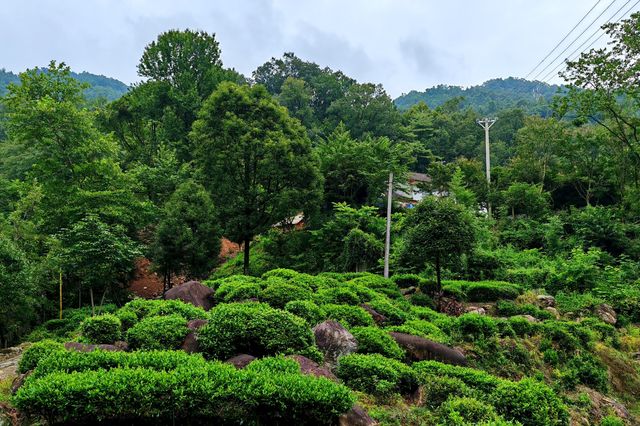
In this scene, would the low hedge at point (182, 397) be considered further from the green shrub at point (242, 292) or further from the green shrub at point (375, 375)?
the green shrub at point (242, 292)

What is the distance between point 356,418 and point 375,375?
1472mm

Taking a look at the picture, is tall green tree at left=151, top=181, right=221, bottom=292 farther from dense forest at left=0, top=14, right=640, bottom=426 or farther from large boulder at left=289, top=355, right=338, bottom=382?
large boulder at left=289, top=355, right=338, bottom=382

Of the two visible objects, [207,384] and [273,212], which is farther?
[273,212]

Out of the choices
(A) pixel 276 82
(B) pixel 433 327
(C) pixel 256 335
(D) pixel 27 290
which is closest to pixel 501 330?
(B) pixel 433 327

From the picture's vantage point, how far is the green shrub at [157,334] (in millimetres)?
7848

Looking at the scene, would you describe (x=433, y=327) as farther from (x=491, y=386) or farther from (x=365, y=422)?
(x=365, y=422)

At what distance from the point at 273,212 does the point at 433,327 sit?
11.4 m

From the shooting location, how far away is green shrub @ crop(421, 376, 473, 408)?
714cm

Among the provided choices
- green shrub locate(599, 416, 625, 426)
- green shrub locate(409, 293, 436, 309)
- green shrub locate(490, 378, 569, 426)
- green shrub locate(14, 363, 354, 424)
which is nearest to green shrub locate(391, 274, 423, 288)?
green shrub locate(409, 293, 436, 309)

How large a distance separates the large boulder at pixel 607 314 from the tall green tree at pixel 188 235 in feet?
50.2

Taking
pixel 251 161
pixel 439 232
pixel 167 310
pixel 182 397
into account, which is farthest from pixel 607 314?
pixel 251 161

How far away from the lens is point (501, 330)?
1159 centimetres

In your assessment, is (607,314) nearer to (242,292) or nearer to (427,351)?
(427,351)

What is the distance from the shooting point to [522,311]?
14.3m
